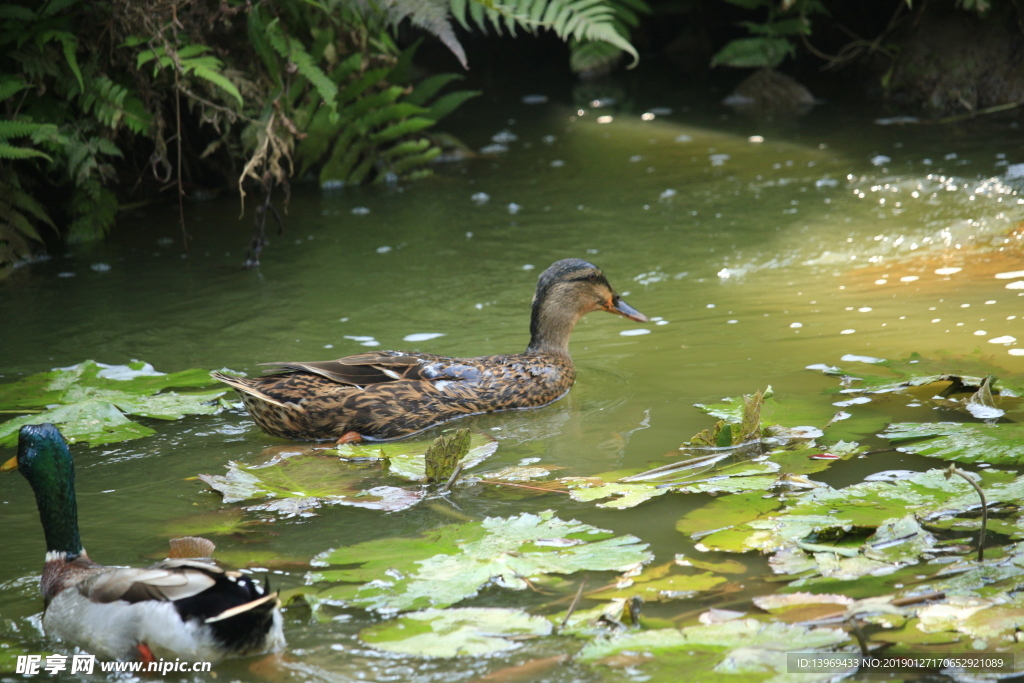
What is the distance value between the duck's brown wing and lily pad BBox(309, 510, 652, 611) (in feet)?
5.59

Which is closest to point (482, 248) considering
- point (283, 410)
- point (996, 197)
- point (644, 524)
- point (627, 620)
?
point (283, 410)

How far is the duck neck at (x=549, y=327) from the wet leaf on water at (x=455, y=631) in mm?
2841

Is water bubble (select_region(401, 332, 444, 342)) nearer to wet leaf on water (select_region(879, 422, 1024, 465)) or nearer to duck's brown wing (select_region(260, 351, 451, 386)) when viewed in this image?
duck's brown wing (select_region(260, 351, 451, 386))

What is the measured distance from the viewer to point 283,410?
4.91 metres

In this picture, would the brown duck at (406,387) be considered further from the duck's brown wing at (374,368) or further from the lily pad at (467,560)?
the lily pad at (467,560)

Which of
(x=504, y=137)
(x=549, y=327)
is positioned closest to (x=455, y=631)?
(x=549, y=327)

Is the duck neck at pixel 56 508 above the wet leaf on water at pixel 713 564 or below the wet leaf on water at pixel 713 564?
above

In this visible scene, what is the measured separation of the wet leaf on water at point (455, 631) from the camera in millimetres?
2848

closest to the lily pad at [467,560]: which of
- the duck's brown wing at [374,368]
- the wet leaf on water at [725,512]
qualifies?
the wet leaf on water at [725,512]

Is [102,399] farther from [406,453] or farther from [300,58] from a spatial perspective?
[300,58]

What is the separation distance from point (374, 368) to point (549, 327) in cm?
113

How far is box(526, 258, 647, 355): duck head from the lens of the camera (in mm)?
5797

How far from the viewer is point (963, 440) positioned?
397cm

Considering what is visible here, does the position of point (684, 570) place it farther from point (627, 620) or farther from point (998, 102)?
point (998, 102)
